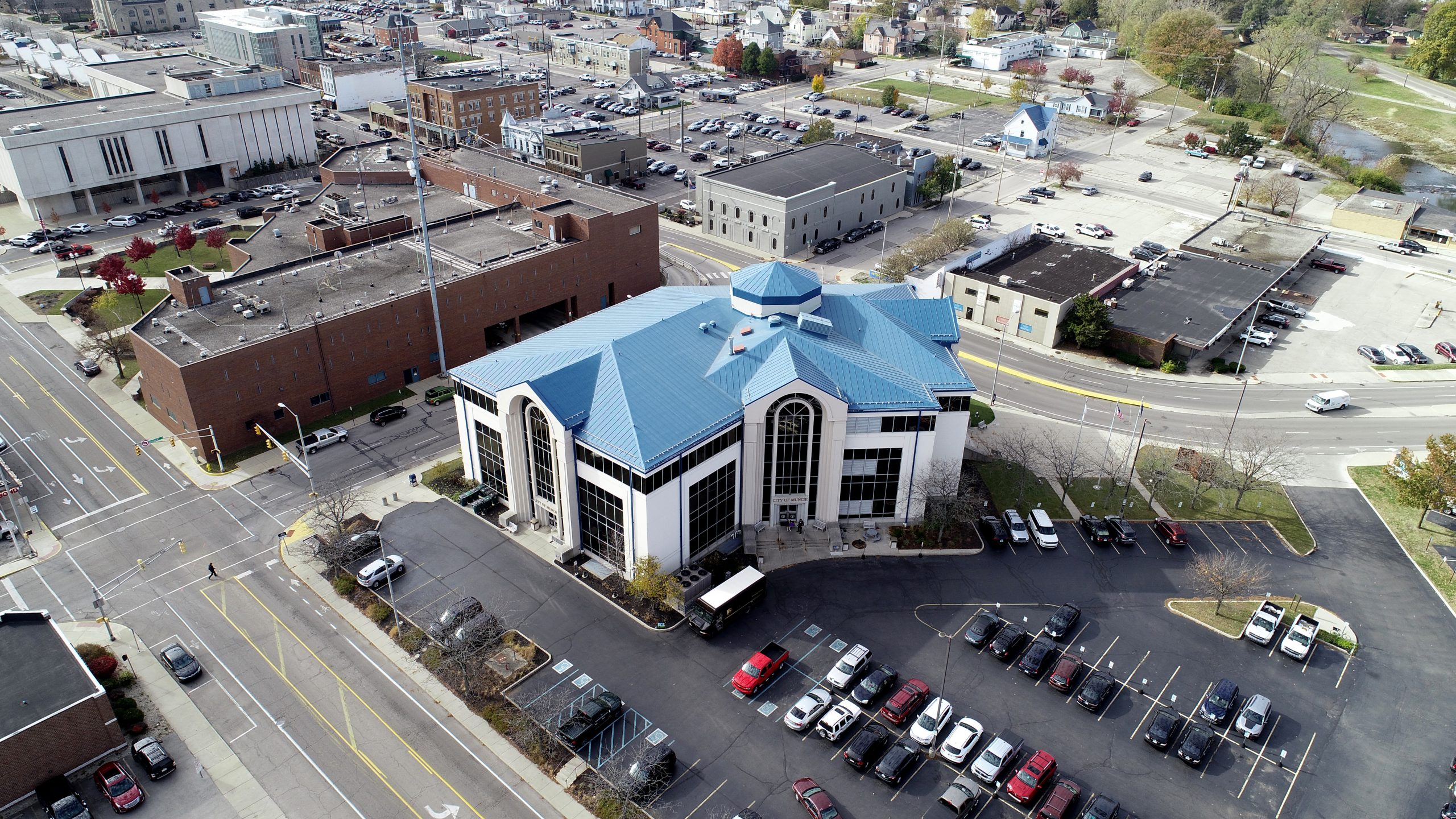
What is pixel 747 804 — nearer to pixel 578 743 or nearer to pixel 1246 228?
pixel 578 743

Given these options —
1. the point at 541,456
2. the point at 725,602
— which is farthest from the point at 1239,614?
the point at 541,456

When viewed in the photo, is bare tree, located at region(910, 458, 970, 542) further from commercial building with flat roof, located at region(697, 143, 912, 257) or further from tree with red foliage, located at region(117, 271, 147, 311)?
tree with red foliage, located at region(117, 271, 147, 311)

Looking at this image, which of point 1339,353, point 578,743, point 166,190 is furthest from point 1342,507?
point 166,190

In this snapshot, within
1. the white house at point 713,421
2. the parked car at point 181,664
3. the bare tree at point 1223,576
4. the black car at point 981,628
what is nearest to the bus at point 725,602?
the white house at point 713,421

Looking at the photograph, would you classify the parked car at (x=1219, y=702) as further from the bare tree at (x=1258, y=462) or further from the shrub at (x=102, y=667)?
the shrub at (x=102, y=667)

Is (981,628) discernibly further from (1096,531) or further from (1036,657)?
(1096,531)
